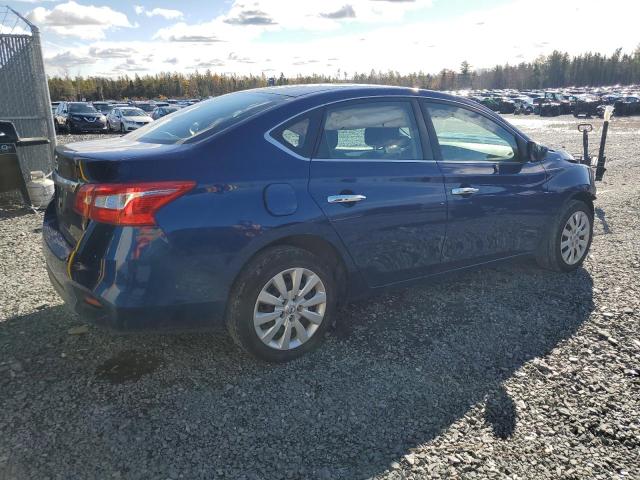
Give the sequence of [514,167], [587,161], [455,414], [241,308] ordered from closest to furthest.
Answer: [455,414], [241,308], [514,167], [587,161]

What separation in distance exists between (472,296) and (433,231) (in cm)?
97

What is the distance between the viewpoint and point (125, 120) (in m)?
26.2

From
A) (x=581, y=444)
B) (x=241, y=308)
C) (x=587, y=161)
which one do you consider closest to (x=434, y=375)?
(x=581, y=444)

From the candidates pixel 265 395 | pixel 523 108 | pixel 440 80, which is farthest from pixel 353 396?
pixel 440 80

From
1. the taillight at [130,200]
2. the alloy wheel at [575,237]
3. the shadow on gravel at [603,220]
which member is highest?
the taillight at [130,200]

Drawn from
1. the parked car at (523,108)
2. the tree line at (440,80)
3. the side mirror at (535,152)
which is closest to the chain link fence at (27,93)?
the side mirror at (535,152)

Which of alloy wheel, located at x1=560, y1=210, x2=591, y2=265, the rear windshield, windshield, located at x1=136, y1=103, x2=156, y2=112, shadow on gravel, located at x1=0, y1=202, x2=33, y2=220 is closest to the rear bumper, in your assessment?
the rear windshield

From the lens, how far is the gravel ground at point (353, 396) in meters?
2.48

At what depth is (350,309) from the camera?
415 centimetres

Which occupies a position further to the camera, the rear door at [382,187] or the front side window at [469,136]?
the front side window at [469,136]

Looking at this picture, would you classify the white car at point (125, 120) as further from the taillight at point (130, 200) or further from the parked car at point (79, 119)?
the taillight at point (130, 200)

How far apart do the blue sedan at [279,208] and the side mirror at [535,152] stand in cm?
14

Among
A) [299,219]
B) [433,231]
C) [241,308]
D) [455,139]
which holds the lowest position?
[241,308]

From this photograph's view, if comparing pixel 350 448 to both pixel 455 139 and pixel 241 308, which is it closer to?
pixel 241 308
